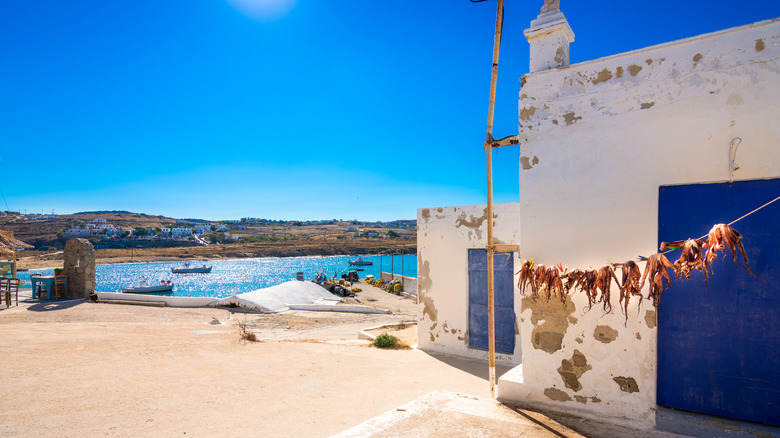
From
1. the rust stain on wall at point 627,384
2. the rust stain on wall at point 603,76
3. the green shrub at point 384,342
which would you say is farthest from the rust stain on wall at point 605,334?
the green shrub at point 384,342

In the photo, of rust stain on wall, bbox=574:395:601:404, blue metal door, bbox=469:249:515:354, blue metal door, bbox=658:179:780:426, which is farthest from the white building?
blue metal door, bbox=658:179:780:426

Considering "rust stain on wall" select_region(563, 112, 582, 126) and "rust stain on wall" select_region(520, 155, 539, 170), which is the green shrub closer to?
"rust stain on wall" select_region(520, 155, 539, 170)

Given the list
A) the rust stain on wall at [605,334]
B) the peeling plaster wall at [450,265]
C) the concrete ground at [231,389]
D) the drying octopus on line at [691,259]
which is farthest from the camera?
the peeling plaster wall at [450,265]

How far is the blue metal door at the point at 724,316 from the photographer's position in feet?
12.1

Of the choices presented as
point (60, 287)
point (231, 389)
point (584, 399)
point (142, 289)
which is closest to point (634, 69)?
point (584, 399)

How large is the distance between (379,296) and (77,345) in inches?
935

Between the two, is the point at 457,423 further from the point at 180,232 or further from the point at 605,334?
the point at 180,232

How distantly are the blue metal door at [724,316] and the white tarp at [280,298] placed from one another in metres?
18.7

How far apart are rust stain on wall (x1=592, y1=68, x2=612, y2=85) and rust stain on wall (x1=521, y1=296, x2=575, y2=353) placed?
2332 mm

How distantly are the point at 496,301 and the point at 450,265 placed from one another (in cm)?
144

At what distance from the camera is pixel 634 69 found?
4352 millimetres

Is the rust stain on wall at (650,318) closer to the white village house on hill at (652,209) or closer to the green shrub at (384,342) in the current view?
the white village house on hill at (652,209)

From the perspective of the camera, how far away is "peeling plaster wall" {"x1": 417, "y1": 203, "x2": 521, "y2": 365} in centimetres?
962

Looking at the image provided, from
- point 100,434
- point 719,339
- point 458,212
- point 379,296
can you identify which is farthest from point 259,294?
point 719,339
